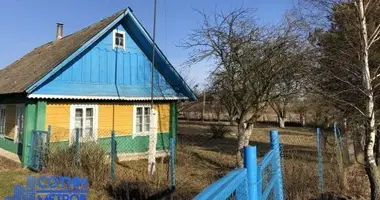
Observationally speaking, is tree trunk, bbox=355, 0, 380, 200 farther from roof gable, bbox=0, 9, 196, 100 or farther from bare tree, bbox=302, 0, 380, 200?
roof gable, bbox=0, 9, 196, 100

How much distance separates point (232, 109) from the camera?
11828 millimetres

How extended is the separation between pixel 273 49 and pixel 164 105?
7.09 meters

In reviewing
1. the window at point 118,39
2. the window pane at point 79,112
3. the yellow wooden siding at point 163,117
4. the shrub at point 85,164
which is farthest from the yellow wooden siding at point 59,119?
the yellow wooden siding at point 163,117

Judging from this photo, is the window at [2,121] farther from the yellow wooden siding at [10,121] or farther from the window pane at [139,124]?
the window pane at [139,124]

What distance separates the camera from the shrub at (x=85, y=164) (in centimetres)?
871

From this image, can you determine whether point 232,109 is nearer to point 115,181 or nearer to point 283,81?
point 283,81

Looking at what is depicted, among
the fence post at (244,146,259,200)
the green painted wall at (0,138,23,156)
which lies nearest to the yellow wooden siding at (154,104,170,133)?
the green painted wall at (0,138,23,156)

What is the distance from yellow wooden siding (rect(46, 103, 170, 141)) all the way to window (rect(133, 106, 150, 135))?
28 cm

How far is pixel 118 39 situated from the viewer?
14625mm

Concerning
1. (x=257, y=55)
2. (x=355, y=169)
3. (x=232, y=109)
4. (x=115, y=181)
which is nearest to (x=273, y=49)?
(x=257, y=55)

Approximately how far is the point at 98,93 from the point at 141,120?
8.55ft

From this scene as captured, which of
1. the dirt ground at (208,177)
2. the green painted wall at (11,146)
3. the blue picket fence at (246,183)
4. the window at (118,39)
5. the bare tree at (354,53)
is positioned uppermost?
the window at (118,39)

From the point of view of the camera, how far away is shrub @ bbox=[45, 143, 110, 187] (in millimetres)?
8711

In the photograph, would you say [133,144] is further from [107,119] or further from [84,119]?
[84,119]
